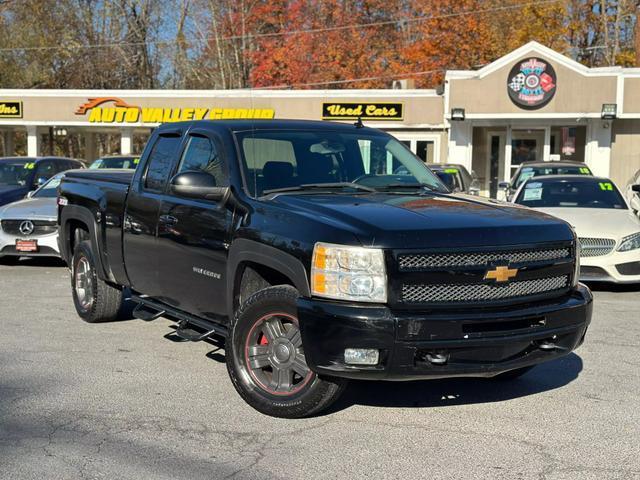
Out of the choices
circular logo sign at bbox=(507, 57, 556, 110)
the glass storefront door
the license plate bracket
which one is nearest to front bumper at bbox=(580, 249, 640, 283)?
the license plate bracket

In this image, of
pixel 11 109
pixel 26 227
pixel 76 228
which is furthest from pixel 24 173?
pixel 11 109

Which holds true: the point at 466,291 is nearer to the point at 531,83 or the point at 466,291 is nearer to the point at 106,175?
the point at 106,175

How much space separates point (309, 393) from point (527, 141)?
2407 centimetres

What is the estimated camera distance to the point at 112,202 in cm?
711

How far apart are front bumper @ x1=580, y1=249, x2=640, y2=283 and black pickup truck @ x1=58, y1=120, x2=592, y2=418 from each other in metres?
4.34

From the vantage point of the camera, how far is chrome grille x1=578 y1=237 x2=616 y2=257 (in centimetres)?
1002

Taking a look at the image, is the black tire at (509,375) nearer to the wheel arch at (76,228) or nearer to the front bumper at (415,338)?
the front bumper at (415,338)

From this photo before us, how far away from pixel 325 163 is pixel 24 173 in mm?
11554

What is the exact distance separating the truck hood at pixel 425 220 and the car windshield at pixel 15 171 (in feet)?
38.7

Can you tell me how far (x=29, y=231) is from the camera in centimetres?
1171

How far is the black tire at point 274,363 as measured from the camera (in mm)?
4895

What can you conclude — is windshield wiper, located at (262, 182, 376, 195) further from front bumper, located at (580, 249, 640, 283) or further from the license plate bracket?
the license plate bracket

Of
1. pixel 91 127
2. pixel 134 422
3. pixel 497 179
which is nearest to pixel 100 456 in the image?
pixel 134 422

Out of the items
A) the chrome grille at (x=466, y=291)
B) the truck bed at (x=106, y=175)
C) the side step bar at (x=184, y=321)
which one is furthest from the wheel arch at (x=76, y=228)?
the chrome grille at (x=466, y=291)
